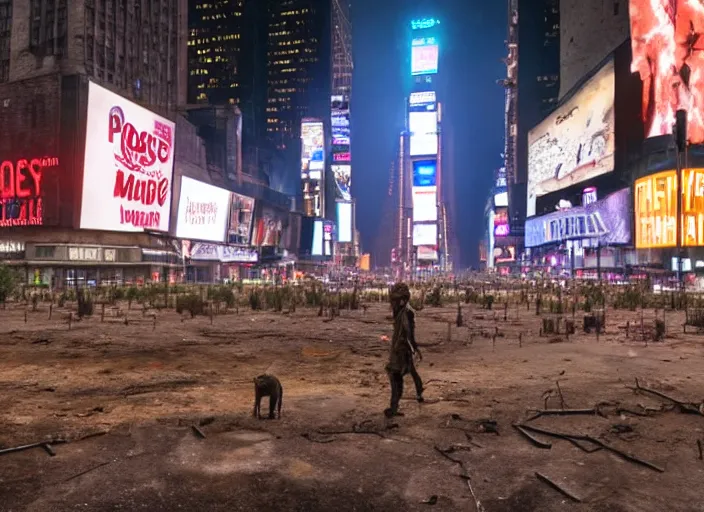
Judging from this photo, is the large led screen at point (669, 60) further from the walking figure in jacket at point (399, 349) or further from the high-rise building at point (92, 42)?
the walking figure in jacket at point (399, 349)

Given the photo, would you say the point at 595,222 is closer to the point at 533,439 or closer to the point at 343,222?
the point at 533,439

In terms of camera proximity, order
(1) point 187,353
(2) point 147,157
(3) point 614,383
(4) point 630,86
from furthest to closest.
A: (4) point 630,86 < (2) point 147,157 < (1) point 187,353 < (3) point 614,383

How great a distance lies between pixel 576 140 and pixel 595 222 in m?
18.0

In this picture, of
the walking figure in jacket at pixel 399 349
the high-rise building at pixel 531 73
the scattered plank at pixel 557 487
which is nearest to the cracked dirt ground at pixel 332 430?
the scattered plank at pixel 557 487

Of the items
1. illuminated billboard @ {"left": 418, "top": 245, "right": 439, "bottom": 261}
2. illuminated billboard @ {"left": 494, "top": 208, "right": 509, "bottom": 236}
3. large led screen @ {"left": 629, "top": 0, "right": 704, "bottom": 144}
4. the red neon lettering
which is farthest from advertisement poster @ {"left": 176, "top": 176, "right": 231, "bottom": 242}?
illuminated billboard @ {"left": 418, "top": 245, "right": 439, "bottom": 261}

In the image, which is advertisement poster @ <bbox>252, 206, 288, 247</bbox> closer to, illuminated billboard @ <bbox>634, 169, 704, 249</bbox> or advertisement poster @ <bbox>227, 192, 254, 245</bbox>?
advertisement poster @ <bbox>227, 192, 254, 245</bbox>

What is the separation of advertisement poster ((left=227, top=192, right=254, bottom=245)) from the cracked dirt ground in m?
67.9

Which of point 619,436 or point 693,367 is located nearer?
point 619,436

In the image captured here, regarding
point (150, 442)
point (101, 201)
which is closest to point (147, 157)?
point (101, 201)

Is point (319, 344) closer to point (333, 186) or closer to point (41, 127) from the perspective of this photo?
point (41, 127)

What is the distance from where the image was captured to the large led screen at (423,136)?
573 feet

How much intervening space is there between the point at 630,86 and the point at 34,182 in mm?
71343

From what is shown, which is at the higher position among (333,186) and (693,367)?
(333,186)

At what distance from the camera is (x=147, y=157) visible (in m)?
56.8
